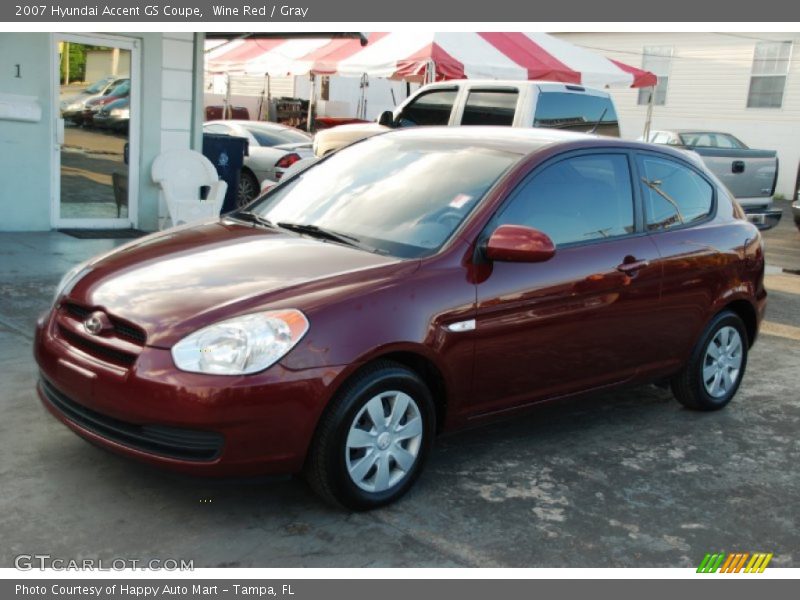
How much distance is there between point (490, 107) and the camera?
9.92 meters

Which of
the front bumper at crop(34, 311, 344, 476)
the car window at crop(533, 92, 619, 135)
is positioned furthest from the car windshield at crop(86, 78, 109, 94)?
the front bumper at crop(34, 311, 344, 476)

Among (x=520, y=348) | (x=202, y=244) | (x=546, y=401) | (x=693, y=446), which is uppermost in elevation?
(x=202, y=244)

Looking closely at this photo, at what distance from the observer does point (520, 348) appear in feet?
14.4

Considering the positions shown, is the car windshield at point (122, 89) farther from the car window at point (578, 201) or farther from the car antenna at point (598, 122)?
the car window at point (578, 201)

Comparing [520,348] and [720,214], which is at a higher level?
[720,214]

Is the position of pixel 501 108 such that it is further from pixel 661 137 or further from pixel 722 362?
pixel 661 137

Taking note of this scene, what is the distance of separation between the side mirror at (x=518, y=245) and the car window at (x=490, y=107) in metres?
5.76

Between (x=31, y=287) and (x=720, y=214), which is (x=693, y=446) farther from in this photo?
(x=31, y=287)

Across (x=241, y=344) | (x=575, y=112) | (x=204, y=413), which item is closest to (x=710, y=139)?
(x=575, y=112)

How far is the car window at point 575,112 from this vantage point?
9750 millimetres

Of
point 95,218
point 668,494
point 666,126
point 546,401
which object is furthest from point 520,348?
point 666,126

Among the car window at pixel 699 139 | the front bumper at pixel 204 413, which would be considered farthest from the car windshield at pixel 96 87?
the car window at pixel 699 139

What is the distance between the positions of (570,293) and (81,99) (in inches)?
275

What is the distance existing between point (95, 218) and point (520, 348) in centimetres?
695
